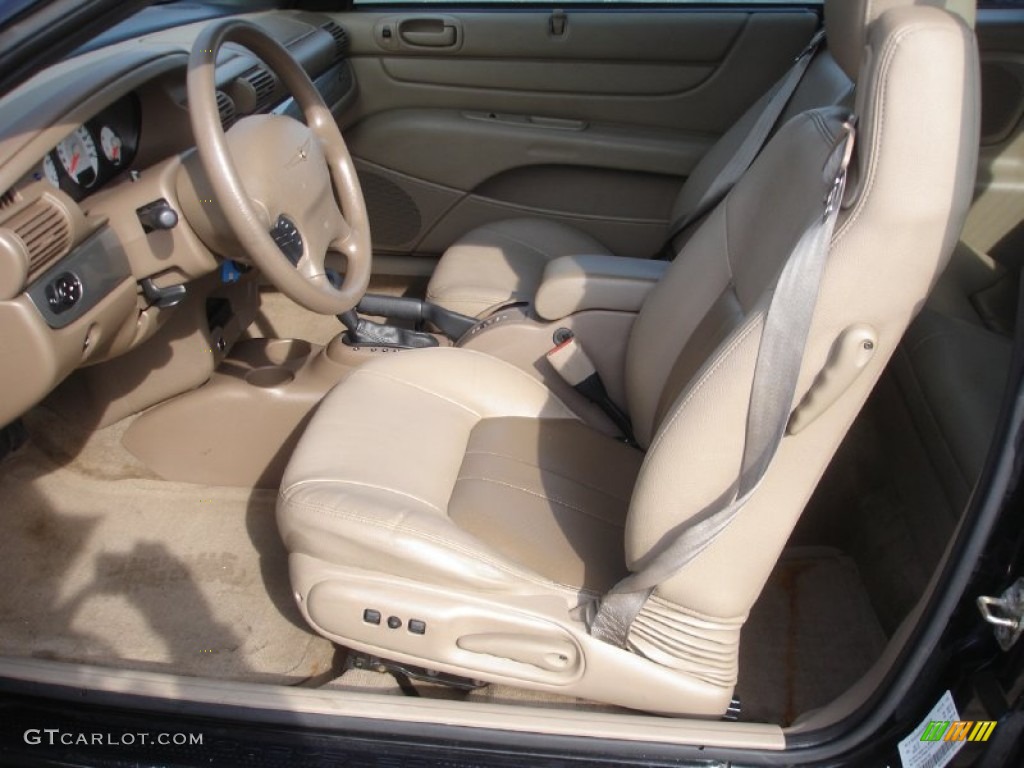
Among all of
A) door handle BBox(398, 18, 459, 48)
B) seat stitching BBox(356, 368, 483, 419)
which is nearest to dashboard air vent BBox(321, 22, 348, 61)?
door handle BBox(398, 18, 459, 48)

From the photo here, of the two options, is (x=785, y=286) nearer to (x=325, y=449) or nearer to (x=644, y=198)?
(x=325, y=449)

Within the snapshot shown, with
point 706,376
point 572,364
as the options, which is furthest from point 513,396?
point 706,376

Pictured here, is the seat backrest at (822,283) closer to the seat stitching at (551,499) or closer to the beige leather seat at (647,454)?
the beige leather seat at (647,454)

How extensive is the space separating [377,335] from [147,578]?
70 centimetres

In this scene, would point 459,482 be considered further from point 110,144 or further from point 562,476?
point 110,144

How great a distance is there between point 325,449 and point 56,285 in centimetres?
47

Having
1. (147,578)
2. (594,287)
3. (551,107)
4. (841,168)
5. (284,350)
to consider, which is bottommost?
(147,578)

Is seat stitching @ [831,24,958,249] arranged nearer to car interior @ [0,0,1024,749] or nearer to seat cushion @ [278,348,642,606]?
car interior @ [0,0,1024,749]

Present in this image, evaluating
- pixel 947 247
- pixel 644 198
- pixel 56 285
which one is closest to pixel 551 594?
pixel 947 247

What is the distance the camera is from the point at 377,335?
202cm

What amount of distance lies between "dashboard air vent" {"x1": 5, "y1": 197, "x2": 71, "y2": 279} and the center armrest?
2.99ft

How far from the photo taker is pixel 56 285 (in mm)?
1290
